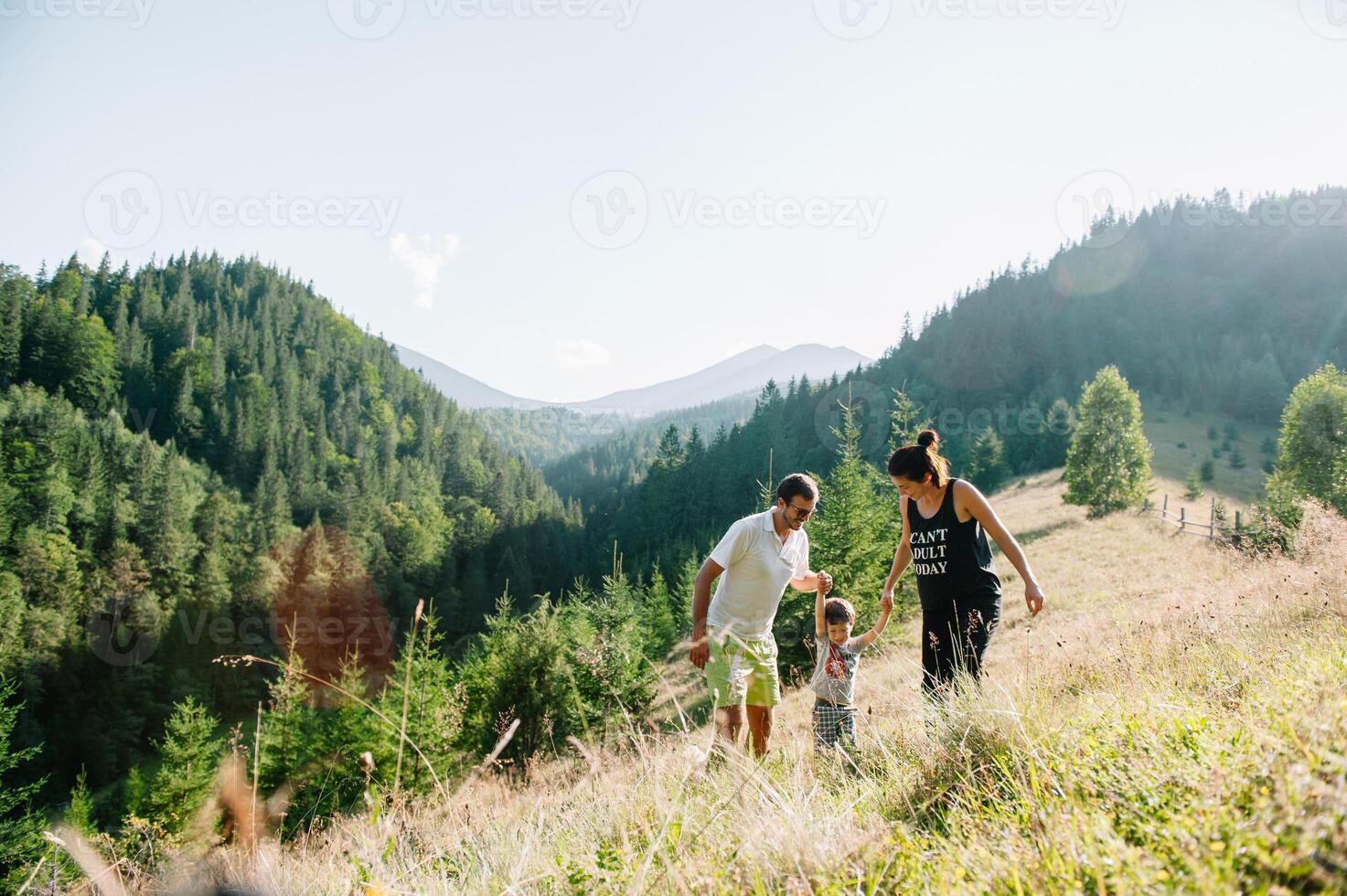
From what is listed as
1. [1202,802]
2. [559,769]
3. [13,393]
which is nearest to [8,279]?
[13,393]

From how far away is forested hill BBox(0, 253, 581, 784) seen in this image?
44250 millimetres

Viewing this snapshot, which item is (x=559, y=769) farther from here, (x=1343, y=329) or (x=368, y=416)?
(x=1343, y=329)

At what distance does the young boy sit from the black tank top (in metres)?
0.39

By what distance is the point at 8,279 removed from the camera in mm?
71438

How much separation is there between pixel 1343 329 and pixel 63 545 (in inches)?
5915

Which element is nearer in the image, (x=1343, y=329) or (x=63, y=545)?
(x=63, y=545)

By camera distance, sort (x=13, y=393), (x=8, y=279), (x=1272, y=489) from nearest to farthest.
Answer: (x=1272, y=489), (x=13, y=393), (x=8, y=279)

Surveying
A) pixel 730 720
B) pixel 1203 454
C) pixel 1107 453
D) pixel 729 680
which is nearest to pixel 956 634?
pixel 729 680

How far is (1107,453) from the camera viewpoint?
29.1 meters

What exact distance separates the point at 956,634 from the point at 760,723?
4.82 ft

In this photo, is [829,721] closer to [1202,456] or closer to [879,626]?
[879,626]

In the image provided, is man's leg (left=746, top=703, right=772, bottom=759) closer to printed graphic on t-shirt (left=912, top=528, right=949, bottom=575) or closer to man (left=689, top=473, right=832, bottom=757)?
man (left=689, top=473, right=832, bottom=757)

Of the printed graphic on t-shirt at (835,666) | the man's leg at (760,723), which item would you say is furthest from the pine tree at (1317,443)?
the man's leg at (760,723)

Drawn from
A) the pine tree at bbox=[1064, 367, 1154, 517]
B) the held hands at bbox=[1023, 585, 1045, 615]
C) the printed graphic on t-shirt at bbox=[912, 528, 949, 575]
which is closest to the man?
the printed graphic on t-shirt at bbox=[912, 528, 949, 575]
